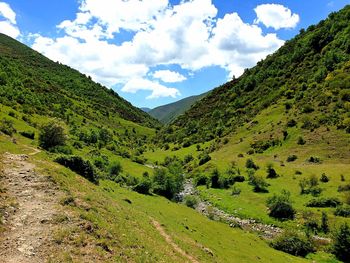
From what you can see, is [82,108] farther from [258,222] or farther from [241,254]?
[241,254]

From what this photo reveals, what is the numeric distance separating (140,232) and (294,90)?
105392 millimetres

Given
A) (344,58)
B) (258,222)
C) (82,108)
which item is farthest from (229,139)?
(82,108)

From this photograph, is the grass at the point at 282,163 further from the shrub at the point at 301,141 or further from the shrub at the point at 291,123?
the shrub at the point at 291,123

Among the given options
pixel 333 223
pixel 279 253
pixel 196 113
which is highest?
pixel 196 113

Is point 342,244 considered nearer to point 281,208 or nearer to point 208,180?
point 281,208

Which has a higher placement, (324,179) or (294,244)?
(324,179)

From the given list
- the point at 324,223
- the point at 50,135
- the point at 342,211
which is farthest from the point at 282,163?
the point at 50,135

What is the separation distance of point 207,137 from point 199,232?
94915mm

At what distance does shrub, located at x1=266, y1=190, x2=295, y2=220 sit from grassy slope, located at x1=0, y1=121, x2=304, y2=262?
931cm

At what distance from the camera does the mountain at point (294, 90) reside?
329 feet

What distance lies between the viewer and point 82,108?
16175cm

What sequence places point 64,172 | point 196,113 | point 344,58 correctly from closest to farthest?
point 64,172, point 344,58, point 196,113

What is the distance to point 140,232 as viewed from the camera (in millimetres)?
30703

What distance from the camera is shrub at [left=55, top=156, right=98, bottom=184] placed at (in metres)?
42.6
